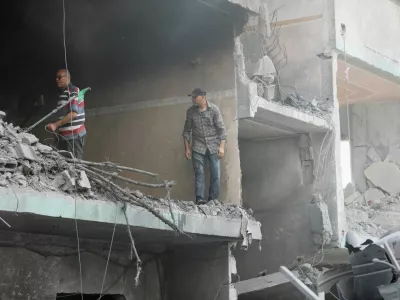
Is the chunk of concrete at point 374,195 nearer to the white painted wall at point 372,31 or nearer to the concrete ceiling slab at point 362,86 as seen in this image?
the concrete ceiling slab at point 362,86

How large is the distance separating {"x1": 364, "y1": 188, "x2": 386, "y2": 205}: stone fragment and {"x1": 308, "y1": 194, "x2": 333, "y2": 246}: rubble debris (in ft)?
10.2

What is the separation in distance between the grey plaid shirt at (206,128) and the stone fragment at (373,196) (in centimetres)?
695

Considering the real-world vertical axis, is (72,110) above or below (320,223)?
above

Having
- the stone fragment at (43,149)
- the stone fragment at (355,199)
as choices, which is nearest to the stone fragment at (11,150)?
the stone fragment at (43,149)

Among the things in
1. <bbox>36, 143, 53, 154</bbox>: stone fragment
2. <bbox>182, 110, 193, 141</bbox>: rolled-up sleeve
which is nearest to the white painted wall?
<bbox>182, 110, 193, 141</bbox>: rolled-up sleeve

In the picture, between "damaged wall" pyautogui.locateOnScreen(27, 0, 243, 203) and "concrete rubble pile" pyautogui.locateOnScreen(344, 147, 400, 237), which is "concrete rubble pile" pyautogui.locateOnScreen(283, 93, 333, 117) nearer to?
"damaged wall" pyautogui.locateOnScreen(27, 0, 243, 203)

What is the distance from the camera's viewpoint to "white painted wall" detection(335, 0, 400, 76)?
13.6m

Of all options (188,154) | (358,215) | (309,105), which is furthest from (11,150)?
(358,215)

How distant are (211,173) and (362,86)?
22.3 feet

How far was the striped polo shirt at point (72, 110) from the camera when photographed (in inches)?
338

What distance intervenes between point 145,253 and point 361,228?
17.7 feet

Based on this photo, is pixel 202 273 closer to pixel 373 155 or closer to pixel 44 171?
pixel 44 171

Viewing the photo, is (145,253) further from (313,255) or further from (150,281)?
(313,255)

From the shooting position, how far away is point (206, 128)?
9844mm
